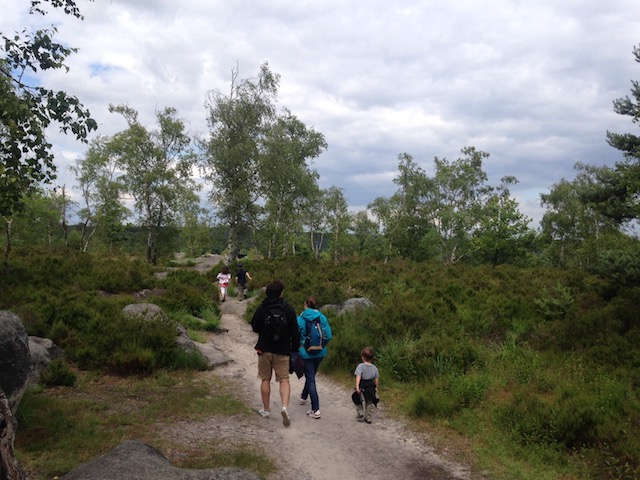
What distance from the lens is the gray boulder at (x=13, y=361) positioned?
4965 millimetres

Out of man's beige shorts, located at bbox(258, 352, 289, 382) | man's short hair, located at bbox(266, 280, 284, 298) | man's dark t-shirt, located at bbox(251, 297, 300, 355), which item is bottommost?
man's beige shorts, located at bbox(258, 352, 289, 382)

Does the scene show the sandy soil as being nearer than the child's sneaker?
Yes

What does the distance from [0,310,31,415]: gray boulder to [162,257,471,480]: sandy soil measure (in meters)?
1.88

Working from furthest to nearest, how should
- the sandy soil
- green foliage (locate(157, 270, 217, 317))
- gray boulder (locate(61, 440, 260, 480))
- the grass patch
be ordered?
green foliage (locate(157, 270, 217, 317)), the sandy soil, the grass patch, gray boulder (locate(61, 440, 260, 480))

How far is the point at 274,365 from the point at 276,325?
2.23 ft

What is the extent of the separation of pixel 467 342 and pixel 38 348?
28.3 feet

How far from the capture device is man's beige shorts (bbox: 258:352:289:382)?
630cm

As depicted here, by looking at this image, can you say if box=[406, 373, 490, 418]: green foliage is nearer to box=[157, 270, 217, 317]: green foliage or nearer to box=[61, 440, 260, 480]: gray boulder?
box=[61, 440, 260, 480]: gray boulder

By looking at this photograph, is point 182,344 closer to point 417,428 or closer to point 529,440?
point 417,428

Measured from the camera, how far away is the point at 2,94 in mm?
4824

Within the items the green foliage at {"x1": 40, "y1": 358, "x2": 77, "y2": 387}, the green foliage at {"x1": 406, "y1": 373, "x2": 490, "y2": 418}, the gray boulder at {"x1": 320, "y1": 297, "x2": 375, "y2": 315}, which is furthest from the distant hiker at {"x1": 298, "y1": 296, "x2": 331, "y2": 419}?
the gray boulder at {"x1": 320, "y1": 297, "x2": 375, "y2": 315}

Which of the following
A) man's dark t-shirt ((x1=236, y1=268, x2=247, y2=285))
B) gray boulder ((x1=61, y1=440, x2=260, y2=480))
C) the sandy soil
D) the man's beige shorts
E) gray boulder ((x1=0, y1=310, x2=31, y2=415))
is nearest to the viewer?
gray boulder ((x1=61, y1=440, x2=260, y2=480))

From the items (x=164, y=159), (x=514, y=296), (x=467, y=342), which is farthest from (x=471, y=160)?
(x=467, y=342)

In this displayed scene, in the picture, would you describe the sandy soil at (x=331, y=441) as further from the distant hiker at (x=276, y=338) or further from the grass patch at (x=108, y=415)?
the distant hiker at (x=276, y=338)
